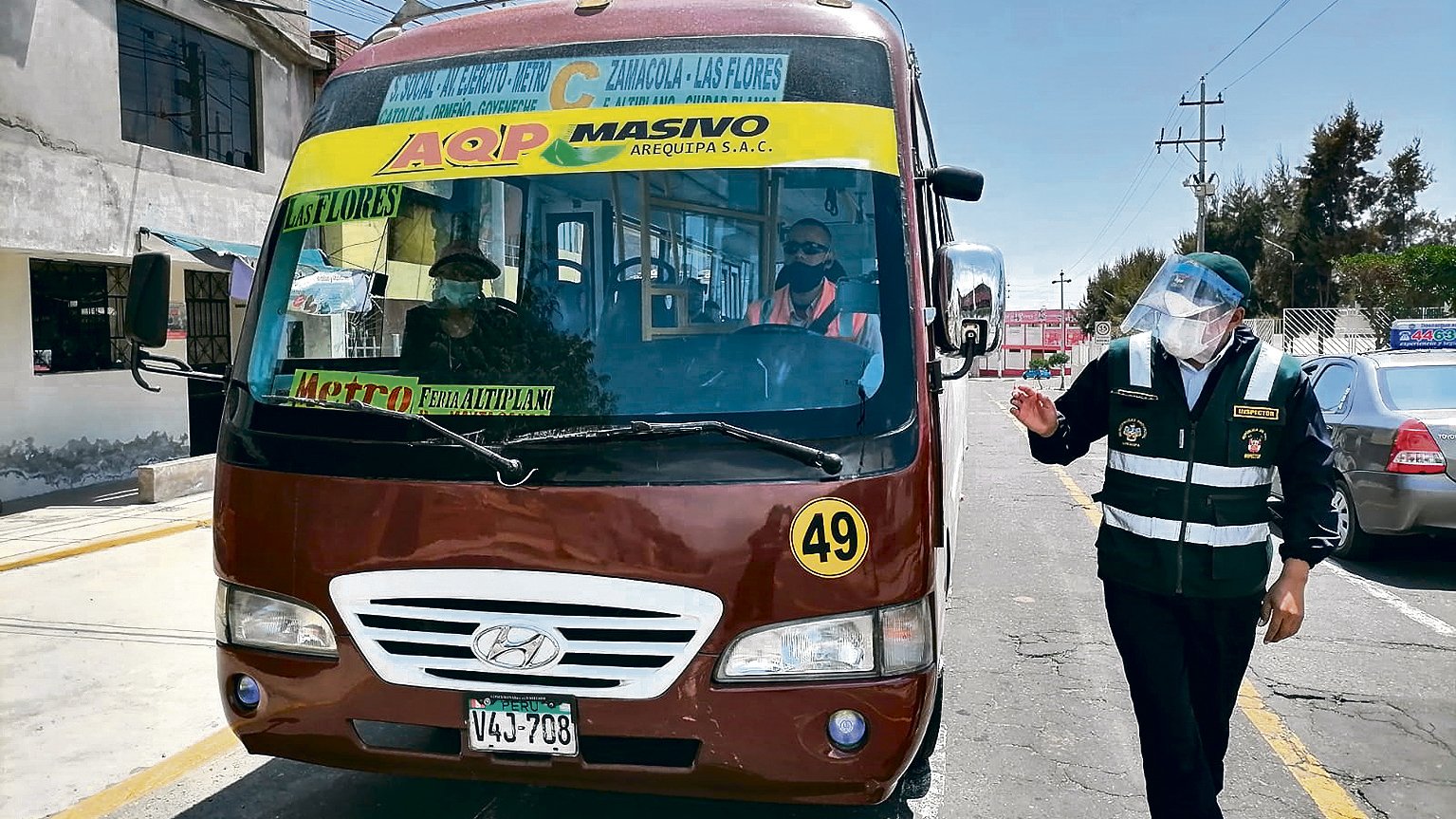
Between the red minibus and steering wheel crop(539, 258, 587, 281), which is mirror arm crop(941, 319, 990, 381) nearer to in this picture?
the red minibus

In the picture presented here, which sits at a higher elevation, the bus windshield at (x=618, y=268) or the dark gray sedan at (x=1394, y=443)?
the bus windshield at (x=618, y=268)

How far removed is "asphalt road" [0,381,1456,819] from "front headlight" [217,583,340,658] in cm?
99

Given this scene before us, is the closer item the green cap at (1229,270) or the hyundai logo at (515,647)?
the hyundai logo at (515,647)

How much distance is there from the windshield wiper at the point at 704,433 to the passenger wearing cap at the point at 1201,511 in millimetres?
1024

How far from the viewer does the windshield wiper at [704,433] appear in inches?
107

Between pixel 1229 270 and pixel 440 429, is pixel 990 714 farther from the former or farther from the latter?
pixel 440 429

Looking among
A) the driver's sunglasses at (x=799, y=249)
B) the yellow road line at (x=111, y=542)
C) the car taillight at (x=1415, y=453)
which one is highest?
the driver's sunglasses at (x=799, y=249)

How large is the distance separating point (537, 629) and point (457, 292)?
106 centimetres

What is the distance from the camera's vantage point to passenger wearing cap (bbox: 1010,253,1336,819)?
10.00 ft

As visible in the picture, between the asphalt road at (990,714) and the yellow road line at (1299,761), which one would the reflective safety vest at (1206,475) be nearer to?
the asphalt road at (990,714)

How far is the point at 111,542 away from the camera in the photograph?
863cm

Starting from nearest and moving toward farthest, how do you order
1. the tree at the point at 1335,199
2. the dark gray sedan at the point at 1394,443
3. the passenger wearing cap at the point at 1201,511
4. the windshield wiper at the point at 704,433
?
the windshield wiper at the point at 704,433
the passenger wearing cap at the point at 1201,511
the dark gray sedan at the point at 1394,443
the tree at the point at 1335,199

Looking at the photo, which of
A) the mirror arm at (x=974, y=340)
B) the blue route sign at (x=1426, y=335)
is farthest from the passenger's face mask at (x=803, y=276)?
the blue route sign at (x=1426, y=335)

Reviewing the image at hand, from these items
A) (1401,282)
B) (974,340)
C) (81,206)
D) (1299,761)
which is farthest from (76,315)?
(1401,282)
